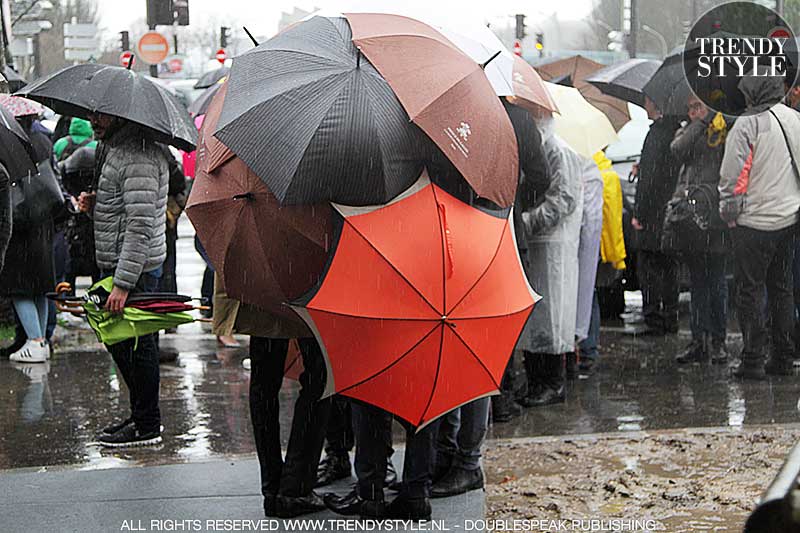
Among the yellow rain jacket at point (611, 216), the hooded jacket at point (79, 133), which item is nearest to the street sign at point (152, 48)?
the hooded jacket at point (79, 133)

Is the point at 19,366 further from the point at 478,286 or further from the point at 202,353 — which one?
the point at 478,286

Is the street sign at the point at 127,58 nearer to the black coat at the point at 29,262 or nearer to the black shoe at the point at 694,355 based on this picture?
the black coat at the point at 29,262

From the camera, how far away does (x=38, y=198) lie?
9.98 meters

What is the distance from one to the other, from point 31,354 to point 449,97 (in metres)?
6.50

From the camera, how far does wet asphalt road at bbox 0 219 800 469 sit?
776 cm

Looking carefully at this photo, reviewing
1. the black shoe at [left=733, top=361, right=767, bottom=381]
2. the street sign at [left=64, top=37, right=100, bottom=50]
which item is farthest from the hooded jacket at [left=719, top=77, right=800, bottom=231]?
the street sign at [left=64, top=37, right=100, bottom=50]

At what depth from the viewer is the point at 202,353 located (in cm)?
1106

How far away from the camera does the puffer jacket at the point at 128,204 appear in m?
7.21

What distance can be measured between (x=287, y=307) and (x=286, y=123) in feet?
2.58

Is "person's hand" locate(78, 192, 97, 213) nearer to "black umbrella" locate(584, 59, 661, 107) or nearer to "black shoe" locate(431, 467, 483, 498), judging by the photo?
"black shoe" locate(431, 467, 483, 498)

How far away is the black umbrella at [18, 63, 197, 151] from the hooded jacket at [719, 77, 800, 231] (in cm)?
428

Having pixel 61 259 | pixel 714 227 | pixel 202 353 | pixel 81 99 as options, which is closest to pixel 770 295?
pixel 714 227

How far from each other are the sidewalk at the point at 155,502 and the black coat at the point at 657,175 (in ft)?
14.8

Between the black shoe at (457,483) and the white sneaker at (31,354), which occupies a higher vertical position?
the black shoe at (457,483)
